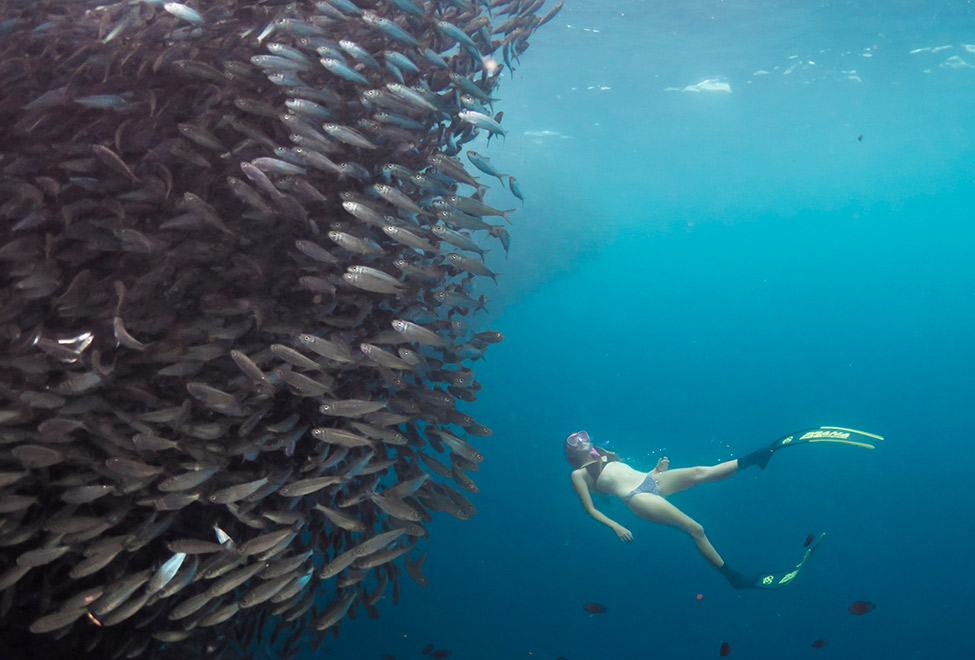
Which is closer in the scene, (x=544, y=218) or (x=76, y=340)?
(x=76, y=340)

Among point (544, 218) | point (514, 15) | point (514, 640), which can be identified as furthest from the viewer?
point (544, 218)

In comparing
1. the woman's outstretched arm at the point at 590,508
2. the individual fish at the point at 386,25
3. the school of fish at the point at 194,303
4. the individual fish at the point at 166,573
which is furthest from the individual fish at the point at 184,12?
the woman's outstretched arm at the point at 590,508

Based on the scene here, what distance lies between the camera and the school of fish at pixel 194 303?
3.76 m

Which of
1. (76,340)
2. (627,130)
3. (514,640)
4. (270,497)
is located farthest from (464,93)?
(627,130)

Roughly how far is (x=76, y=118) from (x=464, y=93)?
3.30m

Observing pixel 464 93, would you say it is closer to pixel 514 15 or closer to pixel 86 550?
pixel 514 15

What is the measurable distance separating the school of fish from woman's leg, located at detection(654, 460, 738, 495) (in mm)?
6763

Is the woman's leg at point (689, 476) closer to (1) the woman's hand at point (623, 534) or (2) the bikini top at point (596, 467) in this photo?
(2) the bikini top at point (596, 467)

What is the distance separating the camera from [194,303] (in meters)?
4.38

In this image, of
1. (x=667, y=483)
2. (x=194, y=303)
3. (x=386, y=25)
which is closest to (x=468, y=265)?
(x=386, y=25)

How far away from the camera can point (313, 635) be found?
520cm

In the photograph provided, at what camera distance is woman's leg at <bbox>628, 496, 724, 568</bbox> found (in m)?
9.90

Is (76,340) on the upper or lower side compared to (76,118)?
lower

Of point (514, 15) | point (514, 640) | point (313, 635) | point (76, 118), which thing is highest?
point (514, 15)
